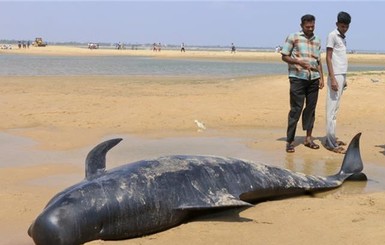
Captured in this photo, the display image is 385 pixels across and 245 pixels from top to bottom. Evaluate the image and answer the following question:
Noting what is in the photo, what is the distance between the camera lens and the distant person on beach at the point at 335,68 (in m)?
8.95

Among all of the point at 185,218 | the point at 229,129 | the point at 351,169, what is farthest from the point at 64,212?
the point at 229,129

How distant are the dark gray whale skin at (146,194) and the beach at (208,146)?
16 centimetres

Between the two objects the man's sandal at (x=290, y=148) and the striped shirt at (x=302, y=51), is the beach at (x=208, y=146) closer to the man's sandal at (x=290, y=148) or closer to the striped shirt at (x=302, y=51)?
the man's sandal at (x=290, y=148)

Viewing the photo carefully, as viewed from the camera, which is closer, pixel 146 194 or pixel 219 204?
pixel 146 194

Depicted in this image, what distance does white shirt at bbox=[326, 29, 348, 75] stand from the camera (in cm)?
901

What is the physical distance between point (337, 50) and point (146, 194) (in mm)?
5510

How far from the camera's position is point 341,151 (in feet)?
29.1

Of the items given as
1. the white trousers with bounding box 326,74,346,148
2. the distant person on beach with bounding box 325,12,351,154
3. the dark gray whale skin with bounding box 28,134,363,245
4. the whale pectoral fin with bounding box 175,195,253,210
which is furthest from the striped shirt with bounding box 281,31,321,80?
the whale pectoral fin with bounding box 175,195,253,210

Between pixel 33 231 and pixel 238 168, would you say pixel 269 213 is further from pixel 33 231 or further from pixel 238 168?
pixel 33 231

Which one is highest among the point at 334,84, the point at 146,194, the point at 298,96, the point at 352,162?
the point at 334,84

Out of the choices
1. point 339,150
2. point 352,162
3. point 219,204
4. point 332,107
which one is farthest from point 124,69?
point 219,204

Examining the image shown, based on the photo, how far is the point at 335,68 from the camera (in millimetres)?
9094

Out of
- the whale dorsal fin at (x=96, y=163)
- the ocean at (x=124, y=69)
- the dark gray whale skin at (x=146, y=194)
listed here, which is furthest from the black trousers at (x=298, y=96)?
the ocean at (x=124, y=69)

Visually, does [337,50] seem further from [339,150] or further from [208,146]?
[208,146]
